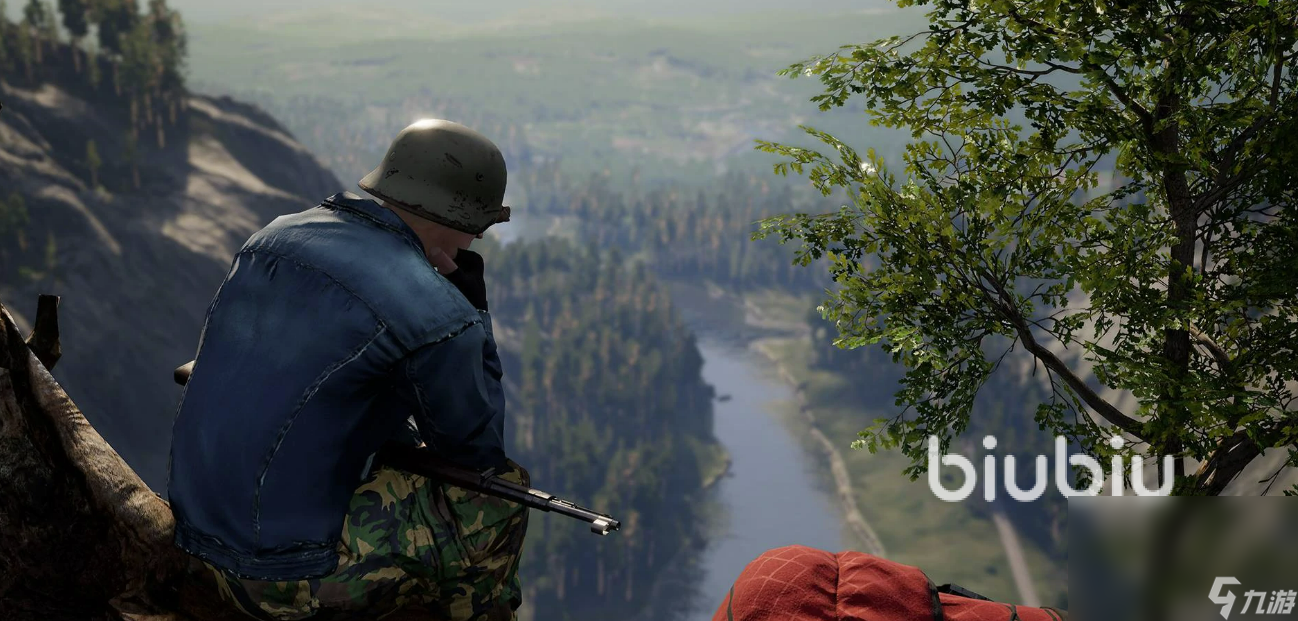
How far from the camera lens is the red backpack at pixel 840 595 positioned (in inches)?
243

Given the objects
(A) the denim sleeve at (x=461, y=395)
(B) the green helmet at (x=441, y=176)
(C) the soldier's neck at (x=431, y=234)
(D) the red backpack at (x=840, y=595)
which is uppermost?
(B) the green helmet at (x=441, y=176)

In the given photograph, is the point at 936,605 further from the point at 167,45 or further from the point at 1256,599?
the point at 167,45

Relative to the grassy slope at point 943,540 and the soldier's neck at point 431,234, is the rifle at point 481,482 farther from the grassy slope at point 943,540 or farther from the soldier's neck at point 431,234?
the grassy slope at point 943,540

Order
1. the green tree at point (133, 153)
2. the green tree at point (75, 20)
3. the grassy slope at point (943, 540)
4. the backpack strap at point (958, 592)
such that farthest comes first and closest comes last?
the grassy slope at point (943, 540), the green tree at point (133, 153), the green tree at point (75, 20), the backpack strap at point (958, 592)

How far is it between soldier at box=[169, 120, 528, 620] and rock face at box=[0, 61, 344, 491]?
111774mm

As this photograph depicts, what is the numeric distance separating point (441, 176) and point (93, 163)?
134 m

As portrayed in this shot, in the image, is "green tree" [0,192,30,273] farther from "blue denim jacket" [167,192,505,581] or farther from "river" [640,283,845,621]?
"blue denim jacket" [167,192,505,581]

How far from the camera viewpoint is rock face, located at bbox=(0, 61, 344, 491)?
11094 cm

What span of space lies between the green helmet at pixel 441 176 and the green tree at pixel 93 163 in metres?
131

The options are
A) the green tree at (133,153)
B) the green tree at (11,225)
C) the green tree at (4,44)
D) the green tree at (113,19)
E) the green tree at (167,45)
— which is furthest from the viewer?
the green tree at (167,45)

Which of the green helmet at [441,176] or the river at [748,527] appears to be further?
the river at [748,527]

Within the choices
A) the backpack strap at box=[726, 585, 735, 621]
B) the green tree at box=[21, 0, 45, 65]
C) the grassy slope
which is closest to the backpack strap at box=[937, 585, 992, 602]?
the backpack strap at box=[726, 585, 735, 621]

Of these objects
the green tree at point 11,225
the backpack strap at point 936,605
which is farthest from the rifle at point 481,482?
the green tree at point 11,225

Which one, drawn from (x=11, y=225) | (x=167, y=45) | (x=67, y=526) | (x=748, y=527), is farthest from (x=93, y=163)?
(x=67, y=526)
